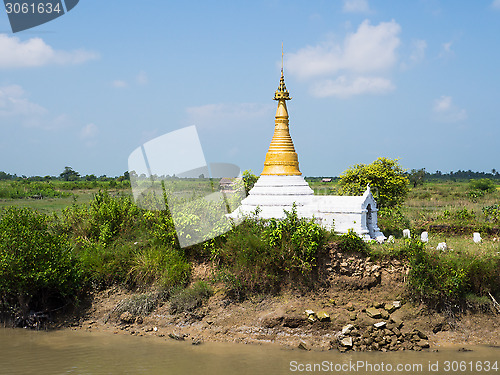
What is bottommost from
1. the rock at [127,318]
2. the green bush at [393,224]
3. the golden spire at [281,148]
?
the rock at [127,318]

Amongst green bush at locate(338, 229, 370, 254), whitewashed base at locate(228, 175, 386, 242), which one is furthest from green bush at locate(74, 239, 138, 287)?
green bush at locate(338, 229, 370, 254)

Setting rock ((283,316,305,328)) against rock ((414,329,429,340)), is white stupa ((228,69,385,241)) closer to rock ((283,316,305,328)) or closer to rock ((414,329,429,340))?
rock ((283,316,305,328))

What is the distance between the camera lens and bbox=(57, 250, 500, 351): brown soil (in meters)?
14.2

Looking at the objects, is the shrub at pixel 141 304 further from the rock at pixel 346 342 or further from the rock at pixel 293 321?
the rock at pixel 346 342

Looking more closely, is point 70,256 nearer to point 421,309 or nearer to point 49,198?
point 421,309

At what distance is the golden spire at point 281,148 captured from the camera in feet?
64.2

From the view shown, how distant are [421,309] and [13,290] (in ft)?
41.2

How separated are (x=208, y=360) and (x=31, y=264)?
647cm

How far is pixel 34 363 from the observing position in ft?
43.3

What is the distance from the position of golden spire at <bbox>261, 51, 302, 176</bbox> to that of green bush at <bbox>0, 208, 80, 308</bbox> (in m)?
8.21

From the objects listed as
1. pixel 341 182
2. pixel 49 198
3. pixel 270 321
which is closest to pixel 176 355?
pixel 270 321

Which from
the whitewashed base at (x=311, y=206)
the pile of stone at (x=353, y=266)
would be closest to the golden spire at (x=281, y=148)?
the whitewashed base at (x=311, y=206)

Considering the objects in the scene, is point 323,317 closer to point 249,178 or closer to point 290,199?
point 290,199

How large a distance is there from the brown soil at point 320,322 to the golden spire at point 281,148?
474 cm
